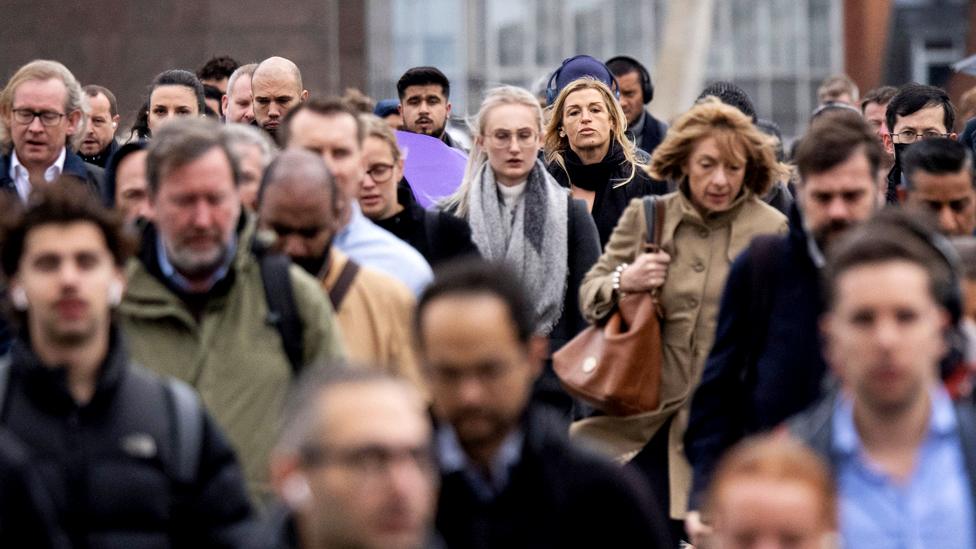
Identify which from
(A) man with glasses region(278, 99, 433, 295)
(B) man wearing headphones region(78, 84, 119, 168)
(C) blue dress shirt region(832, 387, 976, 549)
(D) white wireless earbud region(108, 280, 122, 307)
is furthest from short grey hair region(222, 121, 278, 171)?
(B) man wearing headphones region(78, 84, 119, 168)

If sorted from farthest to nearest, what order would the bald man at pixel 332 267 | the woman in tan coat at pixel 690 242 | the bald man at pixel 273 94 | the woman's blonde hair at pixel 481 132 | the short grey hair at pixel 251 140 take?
the bald man at pixel 273 94, the woman's blonde hair at pixel 481 132, the woman in tan coat at pixel 690 242, the short grey hair at pixel 251 140, the bald man at pixel 332 267

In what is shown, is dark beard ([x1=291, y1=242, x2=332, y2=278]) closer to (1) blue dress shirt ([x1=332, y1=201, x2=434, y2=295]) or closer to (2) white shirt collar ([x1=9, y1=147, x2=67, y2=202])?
(1) blue dress shirt ([x1=332, y1=201, x2=434, y2=295])

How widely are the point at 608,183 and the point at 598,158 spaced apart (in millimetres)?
144

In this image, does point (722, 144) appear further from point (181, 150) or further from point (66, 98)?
point (66, 98)

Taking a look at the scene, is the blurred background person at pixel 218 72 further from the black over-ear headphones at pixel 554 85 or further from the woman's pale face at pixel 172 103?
the black over-ear headphones at pixel 554 85

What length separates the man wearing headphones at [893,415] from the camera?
5094mm

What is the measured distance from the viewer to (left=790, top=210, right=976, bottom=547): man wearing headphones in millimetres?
5094

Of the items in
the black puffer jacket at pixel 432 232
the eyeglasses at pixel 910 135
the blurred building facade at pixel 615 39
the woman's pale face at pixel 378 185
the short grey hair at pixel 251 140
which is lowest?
the black puffer jacket at pixel 432 232

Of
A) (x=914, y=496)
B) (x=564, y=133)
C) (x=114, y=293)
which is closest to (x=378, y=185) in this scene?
(x=564, y=133)

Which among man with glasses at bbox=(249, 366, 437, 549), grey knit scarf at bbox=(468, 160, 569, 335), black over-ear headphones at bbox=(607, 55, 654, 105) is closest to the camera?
man with glasses at bbox=(249, 366, 437, 549)

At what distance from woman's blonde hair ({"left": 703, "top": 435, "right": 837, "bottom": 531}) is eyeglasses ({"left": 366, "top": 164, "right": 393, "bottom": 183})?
3846 millimetres

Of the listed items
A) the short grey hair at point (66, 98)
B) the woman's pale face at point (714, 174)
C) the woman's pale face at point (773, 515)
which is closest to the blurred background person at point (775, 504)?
the woman's pale face at point (773, 515)

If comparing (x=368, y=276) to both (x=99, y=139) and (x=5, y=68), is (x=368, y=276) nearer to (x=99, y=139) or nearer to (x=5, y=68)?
(x=99, y=139)

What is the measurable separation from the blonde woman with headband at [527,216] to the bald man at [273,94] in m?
1.53
